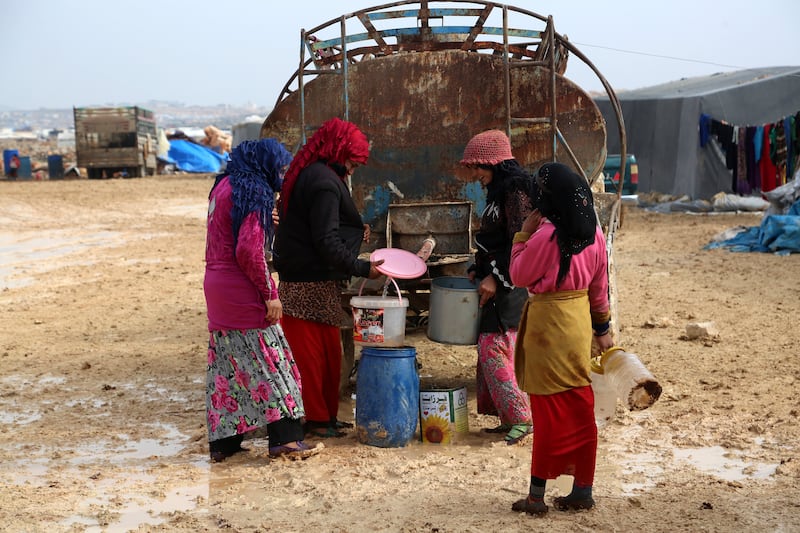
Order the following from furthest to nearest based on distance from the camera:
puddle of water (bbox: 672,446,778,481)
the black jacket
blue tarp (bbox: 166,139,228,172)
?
1. blue tarp (bbox: 166,139,228,172)
2. the black jacket
3. puddle of water (bbox: 672,446,778,481)

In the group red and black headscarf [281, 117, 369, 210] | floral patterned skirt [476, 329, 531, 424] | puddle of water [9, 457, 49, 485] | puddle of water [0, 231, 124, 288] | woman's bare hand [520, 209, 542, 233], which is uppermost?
red and black headscarf [281, 117, 369, 210]

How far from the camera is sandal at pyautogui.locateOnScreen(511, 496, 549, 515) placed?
13.4 feet

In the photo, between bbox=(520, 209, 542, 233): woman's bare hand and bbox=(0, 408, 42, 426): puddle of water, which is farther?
bbox=(0, 408, 42, 426): puddle of water

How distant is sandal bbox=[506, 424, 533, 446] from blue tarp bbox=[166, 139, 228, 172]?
2991 cm

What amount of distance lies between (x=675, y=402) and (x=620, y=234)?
1035cm

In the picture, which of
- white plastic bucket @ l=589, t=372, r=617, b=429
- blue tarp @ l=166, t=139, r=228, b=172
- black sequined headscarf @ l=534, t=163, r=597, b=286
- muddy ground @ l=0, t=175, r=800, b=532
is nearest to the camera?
black sequined headscarf @ l=534, t=163, r=597, b=286

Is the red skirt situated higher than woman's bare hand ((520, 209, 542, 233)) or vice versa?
woman's bare hand ((520, 209, 542, 233))

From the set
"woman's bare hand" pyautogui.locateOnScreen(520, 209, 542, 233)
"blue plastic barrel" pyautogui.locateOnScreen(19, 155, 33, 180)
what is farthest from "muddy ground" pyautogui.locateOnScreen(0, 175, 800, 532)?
"blue plastic barrel" pyautogui.locateOnScreen(19, 155, 33, 180)

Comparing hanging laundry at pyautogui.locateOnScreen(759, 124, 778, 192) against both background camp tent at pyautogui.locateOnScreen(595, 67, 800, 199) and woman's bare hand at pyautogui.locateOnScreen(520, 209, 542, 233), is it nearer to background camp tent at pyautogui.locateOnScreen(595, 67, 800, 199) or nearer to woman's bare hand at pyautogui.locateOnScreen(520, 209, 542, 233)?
background camp tent at pyautogui.locateOnScreen(595, 67, 800, 199)

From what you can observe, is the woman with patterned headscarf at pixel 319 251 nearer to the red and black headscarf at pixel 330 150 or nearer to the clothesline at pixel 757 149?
the red and black headscarf at pixel 330 150

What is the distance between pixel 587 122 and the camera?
22.2 feet

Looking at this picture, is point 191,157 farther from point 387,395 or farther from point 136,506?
point 136,506

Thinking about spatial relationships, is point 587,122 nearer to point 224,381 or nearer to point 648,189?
point 224,381

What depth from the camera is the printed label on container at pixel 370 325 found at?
17.1 ft
